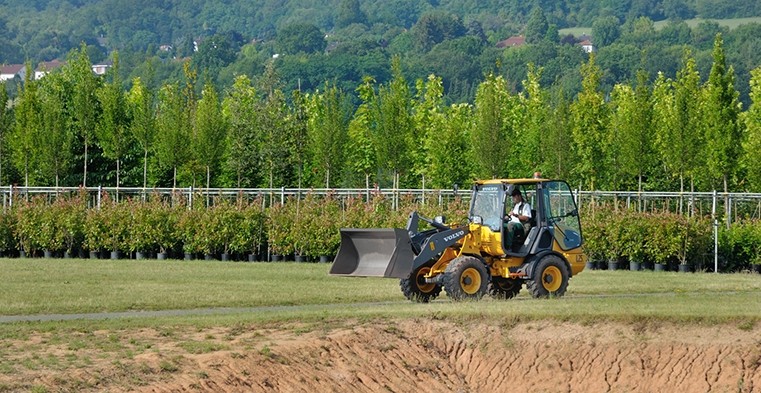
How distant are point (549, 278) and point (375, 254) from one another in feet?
10.6

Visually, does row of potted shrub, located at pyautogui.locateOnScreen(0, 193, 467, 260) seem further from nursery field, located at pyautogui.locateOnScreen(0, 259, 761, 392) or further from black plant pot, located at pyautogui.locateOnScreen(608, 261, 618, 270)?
nursery field, located at pyautogui.locateOnScreen(0, 259, 761, 392)

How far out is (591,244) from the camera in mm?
37281

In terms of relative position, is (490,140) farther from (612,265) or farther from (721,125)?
(612,265)

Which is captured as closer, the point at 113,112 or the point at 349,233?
the point at 349,233

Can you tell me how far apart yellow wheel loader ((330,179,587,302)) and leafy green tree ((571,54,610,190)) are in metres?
25.3

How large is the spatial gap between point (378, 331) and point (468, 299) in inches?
166

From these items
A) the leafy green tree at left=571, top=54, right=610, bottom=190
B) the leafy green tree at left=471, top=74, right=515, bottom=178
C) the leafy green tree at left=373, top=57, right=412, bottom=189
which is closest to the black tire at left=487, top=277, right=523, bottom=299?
the leafy green tree at left=471, top=74, right=515, bottom=178

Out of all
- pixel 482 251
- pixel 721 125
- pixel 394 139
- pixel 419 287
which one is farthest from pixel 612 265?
pixel 394 139

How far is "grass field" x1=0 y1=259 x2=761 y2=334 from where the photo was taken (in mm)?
20500

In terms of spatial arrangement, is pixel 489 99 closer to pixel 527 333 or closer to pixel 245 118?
pixel 245 118

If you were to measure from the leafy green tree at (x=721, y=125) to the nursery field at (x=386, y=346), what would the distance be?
2263 cm

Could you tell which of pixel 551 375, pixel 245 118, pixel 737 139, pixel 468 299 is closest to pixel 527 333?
pixel 551 375

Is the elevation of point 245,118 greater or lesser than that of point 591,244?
greater

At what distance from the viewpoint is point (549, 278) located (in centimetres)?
2488
